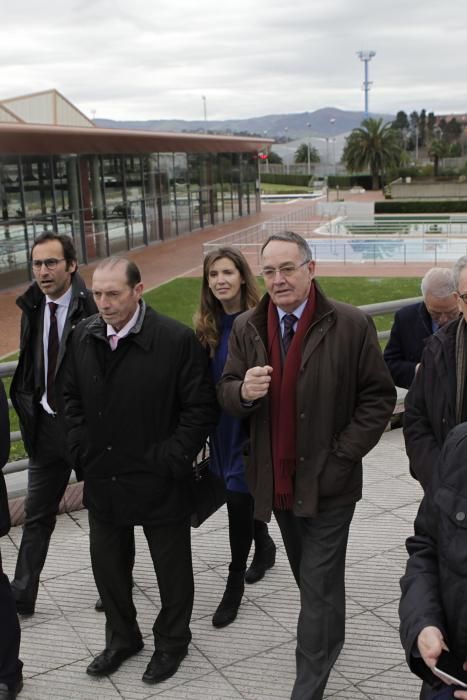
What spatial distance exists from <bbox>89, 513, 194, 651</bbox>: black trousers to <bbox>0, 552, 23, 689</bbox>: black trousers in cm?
41

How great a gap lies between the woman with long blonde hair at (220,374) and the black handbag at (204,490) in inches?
1.8

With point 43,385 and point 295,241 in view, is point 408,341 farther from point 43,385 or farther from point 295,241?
point 43,385

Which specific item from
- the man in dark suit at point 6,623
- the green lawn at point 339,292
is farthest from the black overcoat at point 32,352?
the green lawn at point 339,292

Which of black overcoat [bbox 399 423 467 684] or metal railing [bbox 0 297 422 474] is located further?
metal railing [bbox 0 297 422 474]

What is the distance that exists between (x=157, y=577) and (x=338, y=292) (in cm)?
1465

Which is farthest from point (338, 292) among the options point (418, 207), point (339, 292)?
point (418, 207)

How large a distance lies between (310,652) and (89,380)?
4.80ft

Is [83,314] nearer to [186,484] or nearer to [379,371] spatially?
[186,484]

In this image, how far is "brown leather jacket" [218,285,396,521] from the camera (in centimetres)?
312

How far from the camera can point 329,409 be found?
3.12 metres

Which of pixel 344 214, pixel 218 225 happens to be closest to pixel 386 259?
pixel 218 225

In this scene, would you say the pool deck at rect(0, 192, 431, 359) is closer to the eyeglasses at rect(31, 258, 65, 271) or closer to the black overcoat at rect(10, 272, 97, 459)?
the black overcoat at rect(10, 272, 97, 459)

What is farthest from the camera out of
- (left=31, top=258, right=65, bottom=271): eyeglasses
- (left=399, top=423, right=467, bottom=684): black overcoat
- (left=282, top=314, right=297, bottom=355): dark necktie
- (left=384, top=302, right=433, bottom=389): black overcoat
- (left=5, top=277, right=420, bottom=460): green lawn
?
(left=5, top=277, right=420, bottom=460): green lawn

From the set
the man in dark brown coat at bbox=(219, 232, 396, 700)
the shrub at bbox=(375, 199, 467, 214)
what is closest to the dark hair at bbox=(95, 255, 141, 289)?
the man in dark brown coat at bbox=(219, 232, 396, 700)
